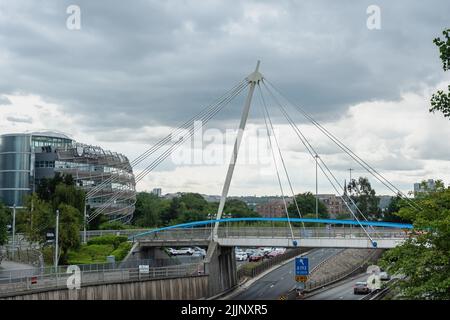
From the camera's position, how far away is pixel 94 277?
147 ft

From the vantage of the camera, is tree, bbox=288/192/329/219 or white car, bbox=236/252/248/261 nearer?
white car, bbox=236/252/248/261

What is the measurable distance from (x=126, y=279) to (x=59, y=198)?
25.8m

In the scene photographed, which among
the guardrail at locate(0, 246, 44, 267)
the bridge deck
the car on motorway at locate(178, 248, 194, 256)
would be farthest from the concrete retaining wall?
the car on motorway at locate(178, 248, 194, 256)

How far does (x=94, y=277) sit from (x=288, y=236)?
77.7ft

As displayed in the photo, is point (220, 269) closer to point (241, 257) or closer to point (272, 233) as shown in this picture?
point (272, 233)

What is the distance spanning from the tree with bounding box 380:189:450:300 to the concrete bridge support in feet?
114

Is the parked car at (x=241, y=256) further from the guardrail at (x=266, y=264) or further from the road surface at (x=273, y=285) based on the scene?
the road surface at (x=273, y=285)

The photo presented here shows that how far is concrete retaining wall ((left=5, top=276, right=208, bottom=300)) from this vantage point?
39.8m

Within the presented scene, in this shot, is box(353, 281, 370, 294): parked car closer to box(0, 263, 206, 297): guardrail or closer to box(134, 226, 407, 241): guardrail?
box(134, 226, 407, 241): guardrail

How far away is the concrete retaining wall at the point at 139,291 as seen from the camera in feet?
131

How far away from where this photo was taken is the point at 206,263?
2446 inches

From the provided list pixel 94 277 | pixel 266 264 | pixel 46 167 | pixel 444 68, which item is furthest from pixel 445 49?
pixel 46 167

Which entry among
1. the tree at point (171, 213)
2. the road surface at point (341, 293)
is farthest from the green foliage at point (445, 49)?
the tree at point (171, 213)
